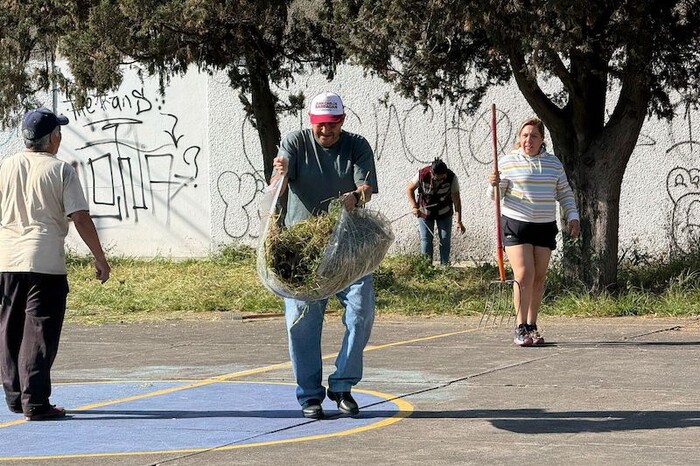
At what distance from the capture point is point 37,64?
19344 millimetres

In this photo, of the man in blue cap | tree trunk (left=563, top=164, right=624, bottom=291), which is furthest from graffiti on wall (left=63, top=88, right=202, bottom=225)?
the man in blue cap

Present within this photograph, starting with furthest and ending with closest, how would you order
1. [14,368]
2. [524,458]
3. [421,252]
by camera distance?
[421,252], [14,368], [524,458]

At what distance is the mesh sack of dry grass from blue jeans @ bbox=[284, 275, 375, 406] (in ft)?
0.78

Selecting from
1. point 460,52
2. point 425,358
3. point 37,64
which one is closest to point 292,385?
point 425,358

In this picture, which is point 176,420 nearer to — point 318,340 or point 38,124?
point 318,340

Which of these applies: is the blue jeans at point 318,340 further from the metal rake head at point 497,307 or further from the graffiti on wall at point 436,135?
the graffiti on wall at point 436,135

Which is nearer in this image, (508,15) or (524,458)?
(524,458)

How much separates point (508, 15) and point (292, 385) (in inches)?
200

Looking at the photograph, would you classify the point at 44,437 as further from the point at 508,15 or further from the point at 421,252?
the point at 421,252

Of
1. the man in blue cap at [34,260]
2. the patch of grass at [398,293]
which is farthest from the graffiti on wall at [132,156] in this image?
the man in blue cap at [34,260]

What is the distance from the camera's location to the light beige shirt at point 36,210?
7684 mm

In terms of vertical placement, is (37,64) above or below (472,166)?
above

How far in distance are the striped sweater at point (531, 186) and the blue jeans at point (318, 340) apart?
348 cm

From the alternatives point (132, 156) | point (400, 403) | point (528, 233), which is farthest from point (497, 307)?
point (132, 156)
